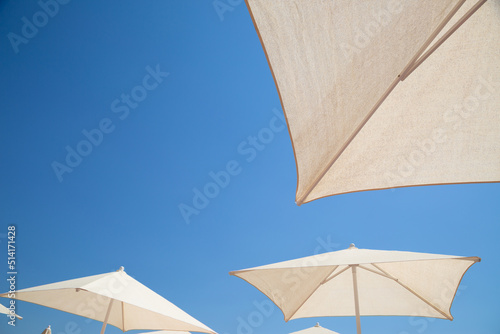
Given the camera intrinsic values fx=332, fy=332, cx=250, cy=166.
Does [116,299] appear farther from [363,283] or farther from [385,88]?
[385,88]

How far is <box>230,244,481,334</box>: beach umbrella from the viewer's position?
3709mm

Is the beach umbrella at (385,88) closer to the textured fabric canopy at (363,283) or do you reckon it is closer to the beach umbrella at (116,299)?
the textured fabric canopy at (363,283)

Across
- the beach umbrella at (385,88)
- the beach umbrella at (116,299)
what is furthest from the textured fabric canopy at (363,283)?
the beach umbrella at (116,299)

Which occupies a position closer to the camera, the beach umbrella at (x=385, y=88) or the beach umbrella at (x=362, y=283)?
the beach umbrella at (x=385, y=88)

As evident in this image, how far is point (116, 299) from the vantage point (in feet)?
14.6

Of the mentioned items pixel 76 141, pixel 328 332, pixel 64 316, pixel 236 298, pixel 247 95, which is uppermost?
pixel 247 95

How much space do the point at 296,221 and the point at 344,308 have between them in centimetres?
1112

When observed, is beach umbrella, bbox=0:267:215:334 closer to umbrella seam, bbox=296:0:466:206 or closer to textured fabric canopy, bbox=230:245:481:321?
textured fabric canopy, bbox=230:245:481:321

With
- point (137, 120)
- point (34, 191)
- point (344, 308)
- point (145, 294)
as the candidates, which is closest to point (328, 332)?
point (344, 308)

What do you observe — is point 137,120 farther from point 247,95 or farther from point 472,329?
point 472,329

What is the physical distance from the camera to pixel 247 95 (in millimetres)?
12867

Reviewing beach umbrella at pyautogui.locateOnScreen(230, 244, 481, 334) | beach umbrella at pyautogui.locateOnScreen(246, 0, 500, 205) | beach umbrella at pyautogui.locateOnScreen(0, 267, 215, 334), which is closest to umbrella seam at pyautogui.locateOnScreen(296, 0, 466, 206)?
beach umbrella at pyautogui.locateOnScreen(246, 0, 500, 205)

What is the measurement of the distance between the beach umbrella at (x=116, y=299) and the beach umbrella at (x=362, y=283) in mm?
1171

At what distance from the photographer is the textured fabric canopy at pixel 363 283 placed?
3.70 meters
